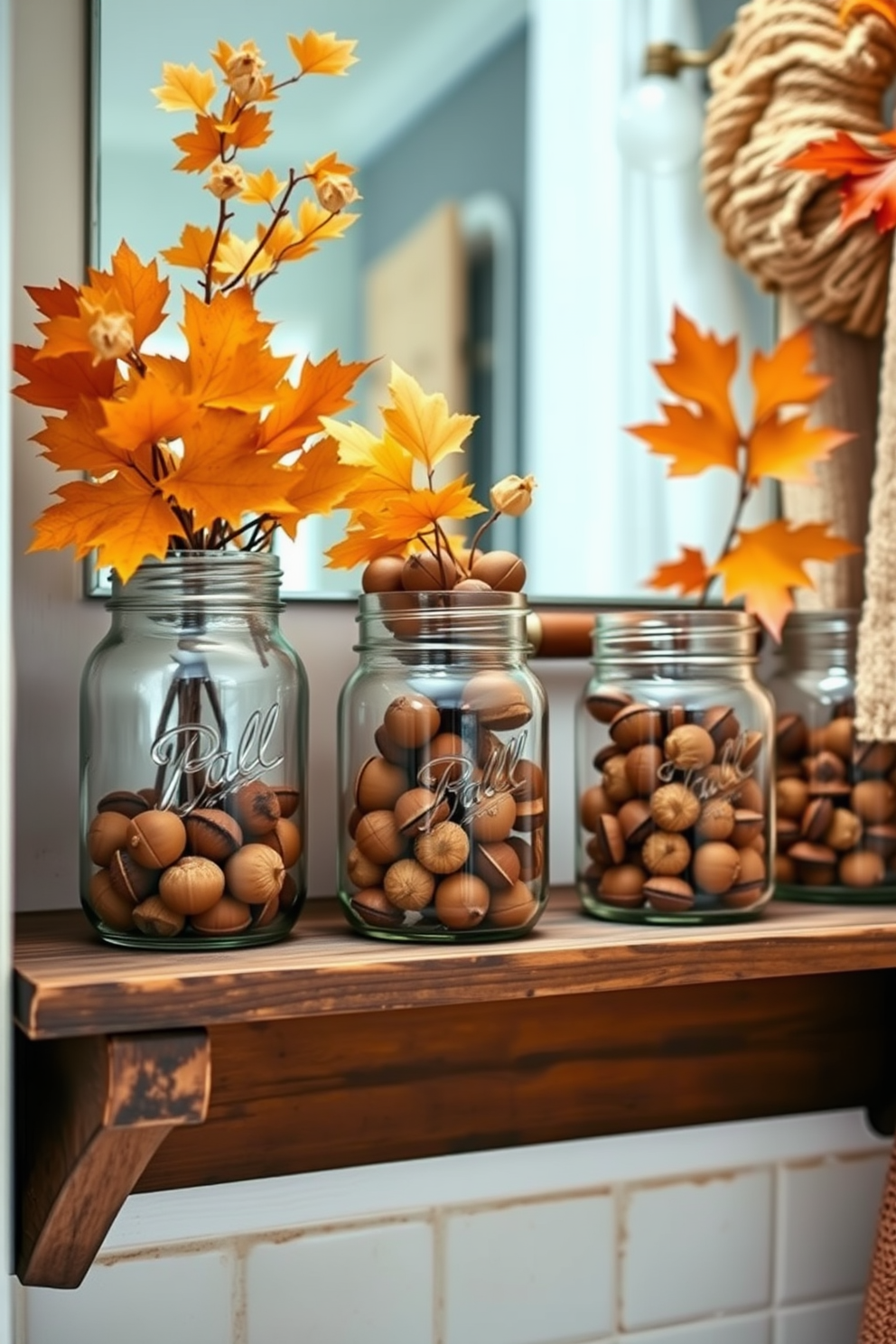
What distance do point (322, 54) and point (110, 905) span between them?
1.27 feet

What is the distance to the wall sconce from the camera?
2.90 feet

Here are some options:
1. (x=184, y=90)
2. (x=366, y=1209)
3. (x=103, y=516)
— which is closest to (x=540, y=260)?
(x=184, y=90)

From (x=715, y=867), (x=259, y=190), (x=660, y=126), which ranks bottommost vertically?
(x=715, y=867)

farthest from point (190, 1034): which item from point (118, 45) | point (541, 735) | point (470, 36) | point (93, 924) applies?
point (470, 36)

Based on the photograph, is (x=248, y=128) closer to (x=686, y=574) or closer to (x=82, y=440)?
(x=82, y=440)

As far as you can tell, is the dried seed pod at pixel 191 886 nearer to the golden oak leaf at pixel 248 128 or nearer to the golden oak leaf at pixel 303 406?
the golden oak leaf at pixel 303 406

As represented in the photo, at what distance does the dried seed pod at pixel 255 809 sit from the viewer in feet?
1.98

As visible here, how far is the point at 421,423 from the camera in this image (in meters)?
0.64

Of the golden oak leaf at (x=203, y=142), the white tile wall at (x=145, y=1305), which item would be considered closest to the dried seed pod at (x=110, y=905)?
the white tile wall at (x=145, y=1305)

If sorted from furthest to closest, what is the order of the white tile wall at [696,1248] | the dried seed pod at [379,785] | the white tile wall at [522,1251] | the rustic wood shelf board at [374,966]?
1. the white tile wall at [696,1248]
2. the white tile wall at [522,1251]
3. the dried seed pod at [379,785]
4. the rustic wood shelf board at [374,966]

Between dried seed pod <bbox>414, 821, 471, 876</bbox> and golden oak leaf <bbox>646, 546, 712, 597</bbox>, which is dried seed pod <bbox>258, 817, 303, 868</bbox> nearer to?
dried seed pod <bbox>414, 821, 471, 876</bbox>

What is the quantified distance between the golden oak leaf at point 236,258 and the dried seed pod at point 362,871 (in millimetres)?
270

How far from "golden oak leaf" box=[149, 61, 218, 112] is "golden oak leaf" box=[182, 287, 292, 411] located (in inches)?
4.2

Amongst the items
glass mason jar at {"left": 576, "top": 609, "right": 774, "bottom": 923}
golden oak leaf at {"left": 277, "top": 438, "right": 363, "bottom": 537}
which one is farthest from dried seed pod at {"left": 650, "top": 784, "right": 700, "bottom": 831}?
golden oak leaf at {"left": 277, "top": 438, "right": 363, "bottom": 537}
